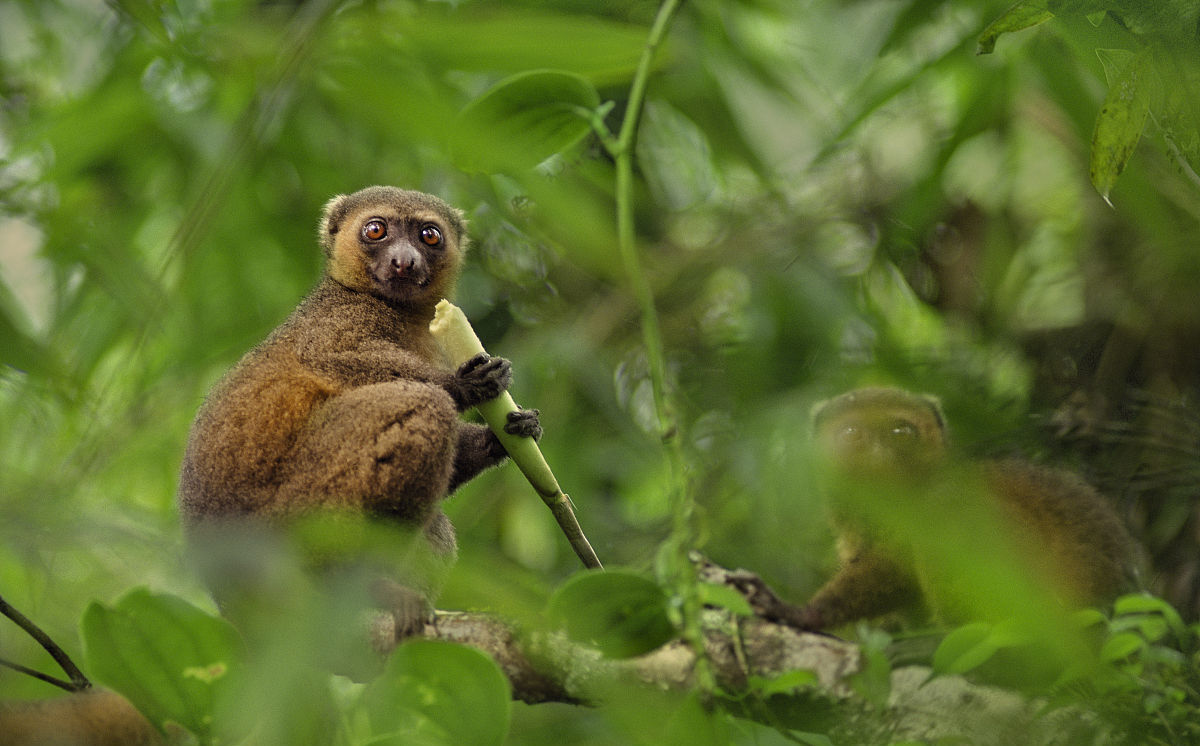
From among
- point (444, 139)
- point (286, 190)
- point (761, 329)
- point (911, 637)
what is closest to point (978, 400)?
point (761, 329)

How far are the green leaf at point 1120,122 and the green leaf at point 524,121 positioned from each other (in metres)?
0.69

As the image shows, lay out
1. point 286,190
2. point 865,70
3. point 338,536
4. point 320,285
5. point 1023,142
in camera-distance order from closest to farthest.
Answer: point 338,536, point 320,285, point 286,190, point 865,70, point 1023,142

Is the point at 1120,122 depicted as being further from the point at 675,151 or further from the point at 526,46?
the point at 675,151

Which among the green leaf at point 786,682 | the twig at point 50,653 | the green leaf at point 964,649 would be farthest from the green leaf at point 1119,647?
the twig at point 50,653

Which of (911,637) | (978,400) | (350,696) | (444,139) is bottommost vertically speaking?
(978,400)

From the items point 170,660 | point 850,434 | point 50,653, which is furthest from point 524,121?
point 850,434

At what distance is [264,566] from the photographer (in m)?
1.08

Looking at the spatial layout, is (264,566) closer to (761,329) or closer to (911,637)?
(911,637)

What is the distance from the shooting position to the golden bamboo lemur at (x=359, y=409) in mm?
1563

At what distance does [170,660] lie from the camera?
112 centimetres

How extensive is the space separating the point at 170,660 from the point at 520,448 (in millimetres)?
456

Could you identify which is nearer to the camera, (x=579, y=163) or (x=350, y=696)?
(x=350, y=696)

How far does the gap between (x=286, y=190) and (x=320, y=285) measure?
915 mm

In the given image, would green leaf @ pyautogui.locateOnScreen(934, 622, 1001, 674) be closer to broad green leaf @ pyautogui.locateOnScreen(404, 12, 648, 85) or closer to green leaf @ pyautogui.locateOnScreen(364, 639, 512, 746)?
green leaf @ pyautogui.locateOnScreen(364, 639, 512, 746)
